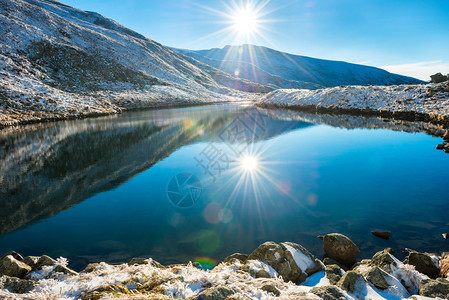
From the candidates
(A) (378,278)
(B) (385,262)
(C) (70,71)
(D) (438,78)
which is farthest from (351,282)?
(C) (70,71)

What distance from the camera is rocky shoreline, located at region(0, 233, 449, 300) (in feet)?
12.6

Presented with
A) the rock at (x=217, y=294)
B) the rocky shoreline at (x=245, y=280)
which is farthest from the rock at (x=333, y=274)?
the rock at (x=217, y=294)

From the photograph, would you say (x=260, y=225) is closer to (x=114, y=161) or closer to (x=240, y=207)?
(x=240, y=207)

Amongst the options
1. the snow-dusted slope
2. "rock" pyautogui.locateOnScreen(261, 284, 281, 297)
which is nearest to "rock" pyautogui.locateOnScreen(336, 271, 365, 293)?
"rock" pyautogui.locateOnScreen(261, 284, 281, 297)

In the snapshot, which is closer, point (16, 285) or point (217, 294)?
point (217, 294)

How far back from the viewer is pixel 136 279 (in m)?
4.52

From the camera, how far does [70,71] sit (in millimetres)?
74688

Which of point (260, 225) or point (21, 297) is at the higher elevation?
point (21, 297)

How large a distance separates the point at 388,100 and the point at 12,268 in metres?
48.8

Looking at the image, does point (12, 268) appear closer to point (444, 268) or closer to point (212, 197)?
point (212, 197)

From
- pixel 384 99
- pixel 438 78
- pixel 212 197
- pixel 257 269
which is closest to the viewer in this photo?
pixel 257 269

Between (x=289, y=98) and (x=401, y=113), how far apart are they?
107ft

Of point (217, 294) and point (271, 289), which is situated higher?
point (217, 294)

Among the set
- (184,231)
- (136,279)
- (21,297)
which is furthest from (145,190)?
(21,297)
